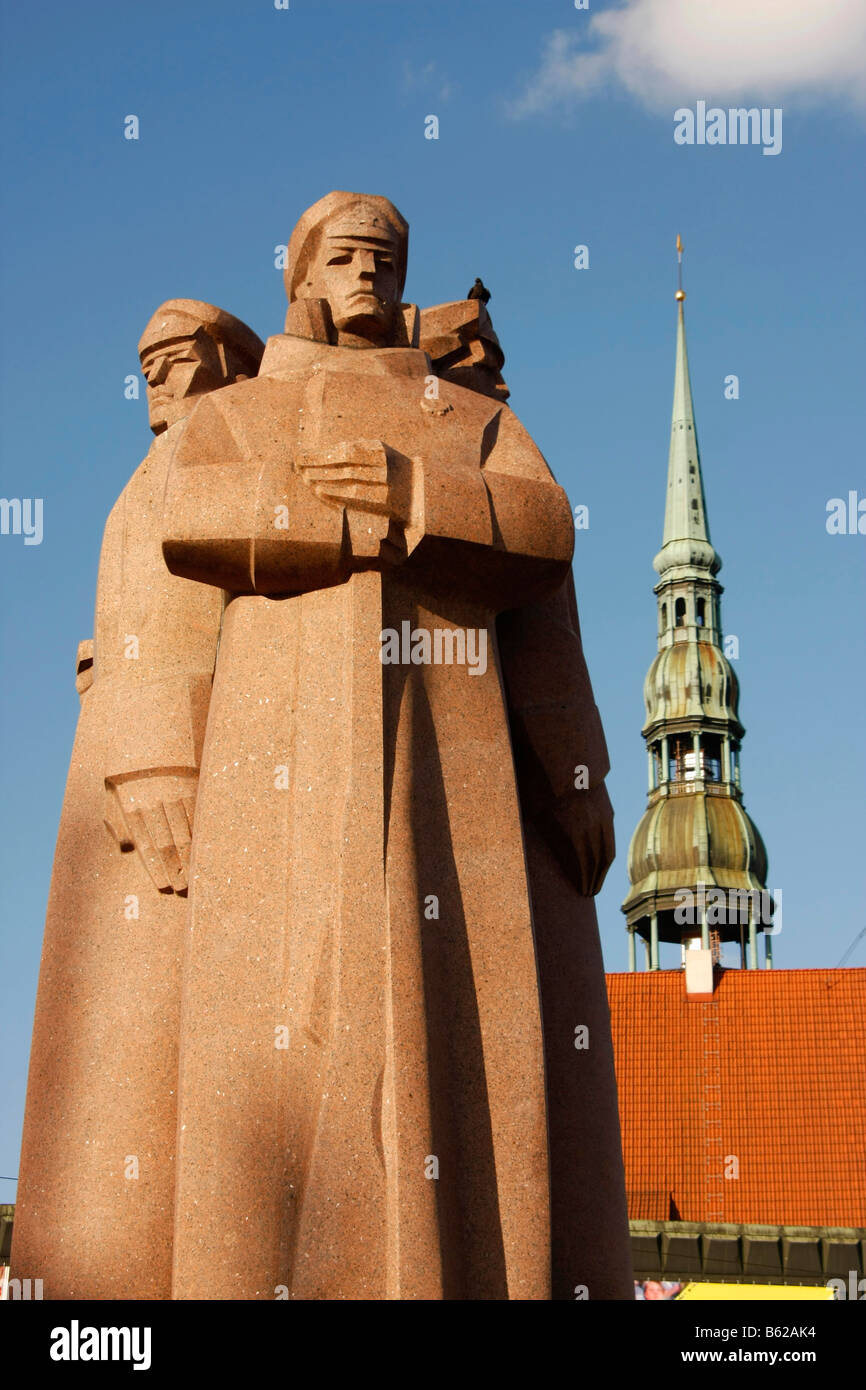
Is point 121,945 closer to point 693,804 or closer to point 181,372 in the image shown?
point 181,372

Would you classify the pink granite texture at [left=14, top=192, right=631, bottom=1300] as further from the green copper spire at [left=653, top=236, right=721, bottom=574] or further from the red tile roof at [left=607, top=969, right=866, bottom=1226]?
the green copper spire at [left=653, top=236, right=721, bottom=574]

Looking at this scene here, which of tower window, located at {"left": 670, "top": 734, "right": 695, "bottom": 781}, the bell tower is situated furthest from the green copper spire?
tower window, located at {"left": 670, "top": 734, "right": 695, "bottom": 781}

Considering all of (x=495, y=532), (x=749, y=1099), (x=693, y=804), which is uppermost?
(x=693, y=804)

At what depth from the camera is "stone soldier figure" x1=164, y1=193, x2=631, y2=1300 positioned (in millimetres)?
6758

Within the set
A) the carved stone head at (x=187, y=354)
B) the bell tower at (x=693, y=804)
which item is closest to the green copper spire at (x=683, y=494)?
the bell tower at (x=693, y=804)

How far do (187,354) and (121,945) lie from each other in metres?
3.06

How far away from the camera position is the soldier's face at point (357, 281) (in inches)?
329

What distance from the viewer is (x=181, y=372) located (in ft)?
31.3

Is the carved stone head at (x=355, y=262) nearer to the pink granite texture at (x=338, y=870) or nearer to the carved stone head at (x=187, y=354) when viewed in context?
the pink granite texture at (x=338, y=870)

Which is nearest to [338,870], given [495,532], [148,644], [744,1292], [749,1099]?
[495,532]

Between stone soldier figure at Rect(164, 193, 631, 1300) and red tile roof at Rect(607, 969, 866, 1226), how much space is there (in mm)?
28900

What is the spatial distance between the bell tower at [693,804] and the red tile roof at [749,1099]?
31.6m
